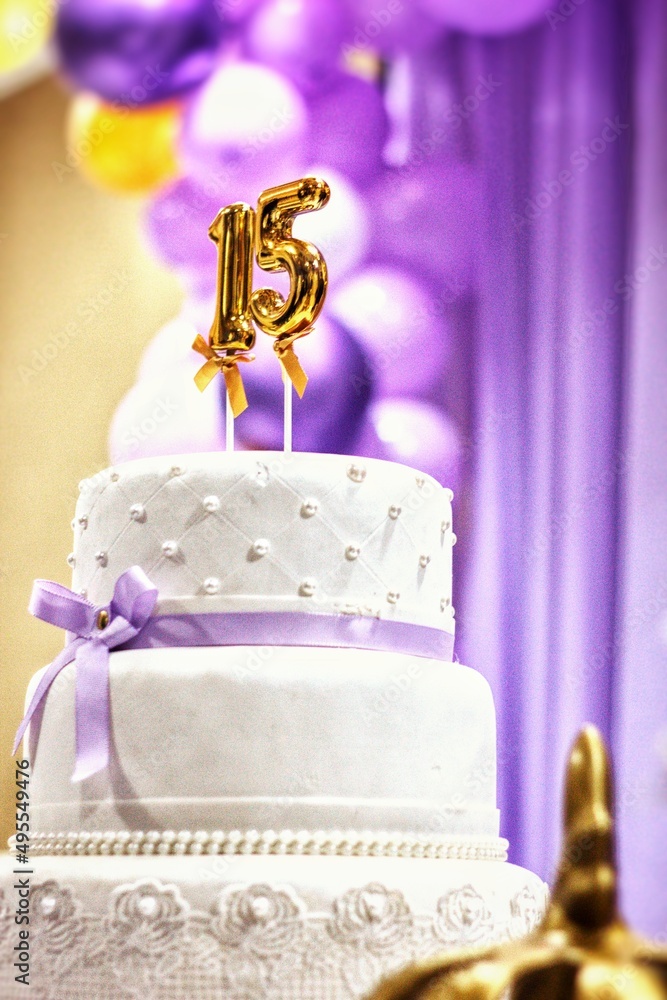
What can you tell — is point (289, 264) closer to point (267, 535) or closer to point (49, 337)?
point (267, 535)

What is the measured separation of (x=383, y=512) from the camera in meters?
1.86

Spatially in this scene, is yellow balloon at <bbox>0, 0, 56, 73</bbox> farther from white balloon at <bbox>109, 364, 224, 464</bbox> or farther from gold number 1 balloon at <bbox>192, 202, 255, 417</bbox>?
gold number 1 balloon at <bbox>192, 202, 255, 417</bbox>

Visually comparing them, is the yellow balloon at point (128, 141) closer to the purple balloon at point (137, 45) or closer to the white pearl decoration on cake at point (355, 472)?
the purple balloon at point (137, 45)

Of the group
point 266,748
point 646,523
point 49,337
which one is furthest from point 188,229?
point 266,748

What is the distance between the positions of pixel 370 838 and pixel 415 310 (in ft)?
4.94

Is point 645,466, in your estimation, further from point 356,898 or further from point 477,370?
point 356,898

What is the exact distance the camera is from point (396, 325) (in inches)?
112

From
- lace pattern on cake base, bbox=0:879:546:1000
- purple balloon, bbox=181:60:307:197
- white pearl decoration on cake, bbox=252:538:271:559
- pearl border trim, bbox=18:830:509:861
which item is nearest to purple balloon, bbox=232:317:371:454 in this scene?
purple balloon, bbox=181:60:307:197

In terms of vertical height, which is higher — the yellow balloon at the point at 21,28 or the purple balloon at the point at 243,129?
the yellow balloon at the point at 21,28

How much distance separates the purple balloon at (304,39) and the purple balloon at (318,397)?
2.02ft

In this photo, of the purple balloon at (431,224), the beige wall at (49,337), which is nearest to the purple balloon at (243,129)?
the purple balloon at (431,224)

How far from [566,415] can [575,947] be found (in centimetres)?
176

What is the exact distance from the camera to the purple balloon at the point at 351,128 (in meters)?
2.94

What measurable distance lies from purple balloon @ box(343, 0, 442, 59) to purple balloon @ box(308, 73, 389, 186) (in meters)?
0.10
